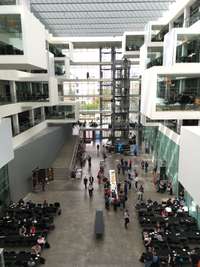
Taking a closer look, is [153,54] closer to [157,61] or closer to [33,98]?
[157,61]

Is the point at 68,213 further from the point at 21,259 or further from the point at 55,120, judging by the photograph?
the point at 55,120

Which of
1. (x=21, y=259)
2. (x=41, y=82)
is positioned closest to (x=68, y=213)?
(x=21, y=259)

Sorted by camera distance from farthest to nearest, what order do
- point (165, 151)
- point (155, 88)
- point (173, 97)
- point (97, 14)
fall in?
point (97, 14)
point (165, 151)
point (173, 97)
point (155, 88)

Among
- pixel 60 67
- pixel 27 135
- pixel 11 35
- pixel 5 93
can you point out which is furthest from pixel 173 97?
pixel 60 67

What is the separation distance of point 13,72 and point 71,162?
9.97 m

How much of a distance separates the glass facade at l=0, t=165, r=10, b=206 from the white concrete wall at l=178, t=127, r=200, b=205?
1111 centimetres

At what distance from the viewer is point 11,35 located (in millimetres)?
12695

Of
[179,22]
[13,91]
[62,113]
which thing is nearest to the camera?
[13,91]

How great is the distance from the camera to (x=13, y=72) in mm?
20453

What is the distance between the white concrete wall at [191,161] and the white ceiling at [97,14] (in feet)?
58.9

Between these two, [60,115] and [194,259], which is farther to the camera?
[60,115]

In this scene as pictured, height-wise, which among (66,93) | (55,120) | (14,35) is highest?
(14,35)

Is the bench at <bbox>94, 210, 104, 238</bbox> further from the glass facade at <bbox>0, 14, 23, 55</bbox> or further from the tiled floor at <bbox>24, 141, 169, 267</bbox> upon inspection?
the glass facade at <bbox>0, 14, 23, 55</bbox>

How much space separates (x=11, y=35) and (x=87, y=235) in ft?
36.8
